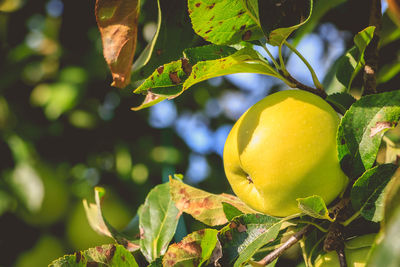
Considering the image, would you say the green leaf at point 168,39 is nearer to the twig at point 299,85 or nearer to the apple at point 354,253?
the twig at point 299,85

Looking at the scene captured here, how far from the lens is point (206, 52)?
1.92ft

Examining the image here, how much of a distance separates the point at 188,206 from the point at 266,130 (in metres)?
0.21

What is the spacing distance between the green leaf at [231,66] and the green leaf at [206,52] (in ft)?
0.11

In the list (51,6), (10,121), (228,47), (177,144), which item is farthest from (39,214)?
(228,47)

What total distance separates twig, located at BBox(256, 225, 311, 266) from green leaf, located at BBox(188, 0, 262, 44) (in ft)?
0.91

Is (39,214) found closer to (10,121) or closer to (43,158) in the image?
(43,158)

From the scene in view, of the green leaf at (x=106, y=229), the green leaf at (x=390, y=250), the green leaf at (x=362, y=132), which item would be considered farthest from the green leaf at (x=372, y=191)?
the green leaf at (x=106, y=229)

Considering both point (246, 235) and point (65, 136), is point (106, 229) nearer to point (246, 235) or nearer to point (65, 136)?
point (246, 235)

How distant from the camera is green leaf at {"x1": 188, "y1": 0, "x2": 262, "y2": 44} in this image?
1.71ft

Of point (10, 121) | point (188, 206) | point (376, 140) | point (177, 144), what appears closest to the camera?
point (376, 140)

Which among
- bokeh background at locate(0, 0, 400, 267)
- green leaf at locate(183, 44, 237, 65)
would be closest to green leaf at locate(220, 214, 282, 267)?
green leaf at locate(183, 44, 237, 65)

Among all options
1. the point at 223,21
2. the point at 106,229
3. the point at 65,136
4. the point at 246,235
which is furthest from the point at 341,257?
the point at 65,136

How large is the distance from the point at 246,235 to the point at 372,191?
0.17 metres

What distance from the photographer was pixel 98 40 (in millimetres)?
1444
